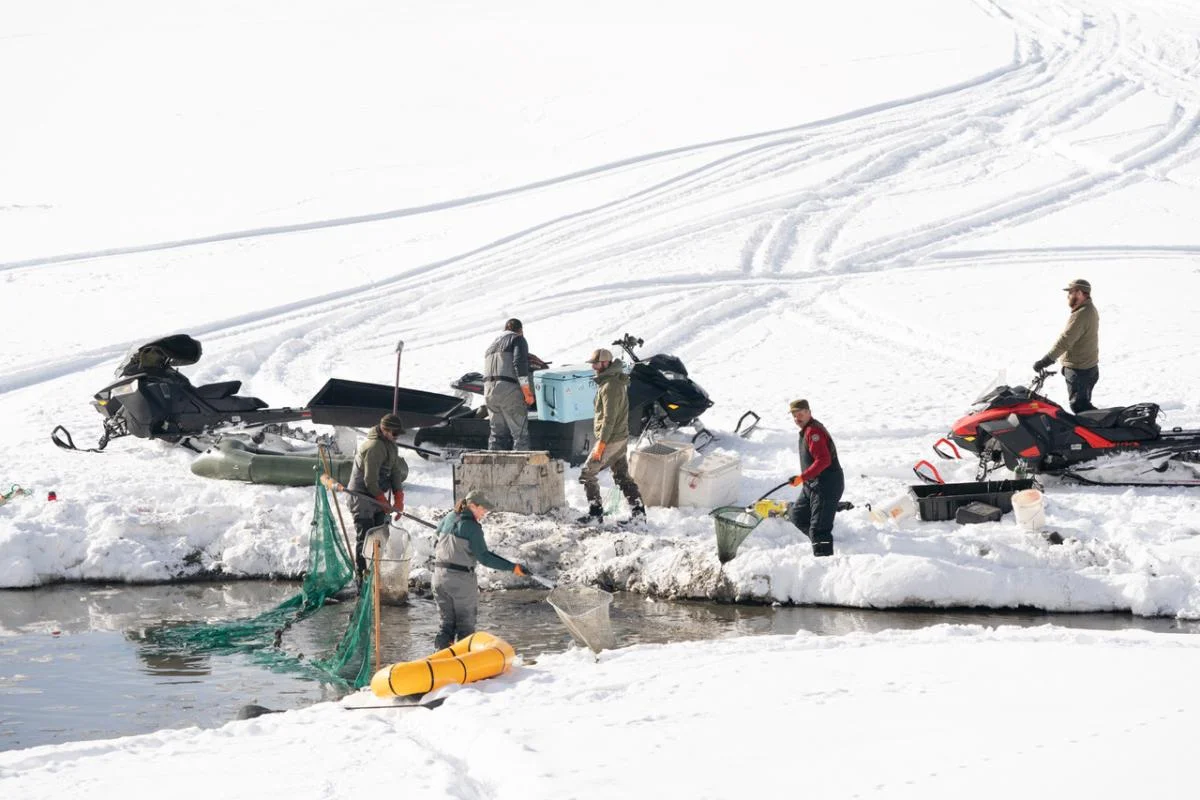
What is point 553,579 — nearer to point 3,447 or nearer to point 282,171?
point 3,447

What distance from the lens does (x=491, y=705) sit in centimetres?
801

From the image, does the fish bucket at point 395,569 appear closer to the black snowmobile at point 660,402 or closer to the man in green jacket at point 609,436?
the man in green jacket at point 609,436

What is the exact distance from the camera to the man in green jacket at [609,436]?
38.3 ft

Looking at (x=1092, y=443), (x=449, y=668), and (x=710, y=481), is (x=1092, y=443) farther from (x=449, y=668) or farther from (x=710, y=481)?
(x=449, y=668)

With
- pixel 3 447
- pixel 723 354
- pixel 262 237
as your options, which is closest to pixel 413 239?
pixel 262 237

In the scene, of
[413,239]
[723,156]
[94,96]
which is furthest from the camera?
[94,96]

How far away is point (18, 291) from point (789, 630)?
16861mm

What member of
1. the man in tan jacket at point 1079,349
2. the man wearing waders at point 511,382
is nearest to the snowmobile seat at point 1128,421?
the man in tan jacket at point 1079,349

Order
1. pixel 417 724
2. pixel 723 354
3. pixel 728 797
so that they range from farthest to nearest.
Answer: pixel 723 354 < pixel 417 724 < pixel 728 797

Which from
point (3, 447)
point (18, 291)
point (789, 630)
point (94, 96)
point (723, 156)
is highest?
point (94, 96)

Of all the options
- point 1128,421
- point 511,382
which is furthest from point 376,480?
point 1128,421

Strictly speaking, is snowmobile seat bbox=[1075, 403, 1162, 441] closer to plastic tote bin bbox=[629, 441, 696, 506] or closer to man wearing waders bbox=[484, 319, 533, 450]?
plastic tote bin bbox=[629, 441, 696, 506]

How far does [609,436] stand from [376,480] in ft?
6.83

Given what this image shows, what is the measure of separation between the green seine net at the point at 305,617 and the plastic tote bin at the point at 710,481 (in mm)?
3043
